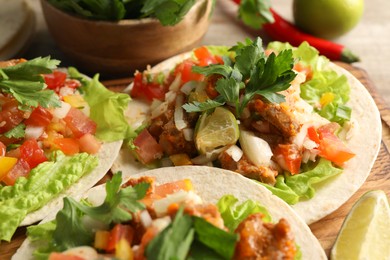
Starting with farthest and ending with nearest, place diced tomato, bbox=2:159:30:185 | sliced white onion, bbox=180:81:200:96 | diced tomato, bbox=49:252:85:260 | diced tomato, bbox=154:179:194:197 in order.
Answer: sliced white onion, bbox=180:81:200:96 < diced tomato, bbox=2:159:30:185 < diced tomato, bbox=154:179:194:197 < diced tomato, bbox=49:252:85:260

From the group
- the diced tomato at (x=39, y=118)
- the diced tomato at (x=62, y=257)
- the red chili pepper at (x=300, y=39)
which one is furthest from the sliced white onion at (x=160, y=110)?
the red chili pepper at (x=300, y=39)

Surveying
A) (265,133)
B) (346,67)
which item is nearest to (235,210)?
(265,133)

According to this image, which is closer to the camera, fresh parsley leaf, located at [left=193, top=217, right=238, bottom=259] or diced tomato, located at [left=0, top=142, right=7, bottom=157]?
fresh parsley leaf, located at [left=193, top=217, right=238, bottom=259]

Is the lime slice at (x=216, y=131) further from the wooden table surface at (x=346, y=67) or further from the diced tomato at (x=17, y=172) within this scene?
the diced tomato at (x=17, y=172)

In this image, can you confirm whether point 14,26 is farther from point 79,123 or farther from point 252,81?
point 252,81

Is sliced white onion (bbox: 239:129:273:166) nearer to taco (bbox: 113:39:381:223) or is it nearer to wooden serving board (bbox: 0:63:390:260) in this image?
taco (bbox: 113:39:381:223)

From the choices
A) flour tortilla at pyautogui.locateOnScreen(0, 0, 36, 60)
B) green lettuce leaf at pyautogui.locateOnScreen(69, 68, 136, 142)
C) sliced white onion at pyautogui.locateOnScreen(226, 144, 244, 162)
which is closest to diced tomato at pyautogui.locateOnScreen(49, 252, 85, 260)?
sliced white onion at pyautogui.locateOnScreen(226, 144, 244, 162)
